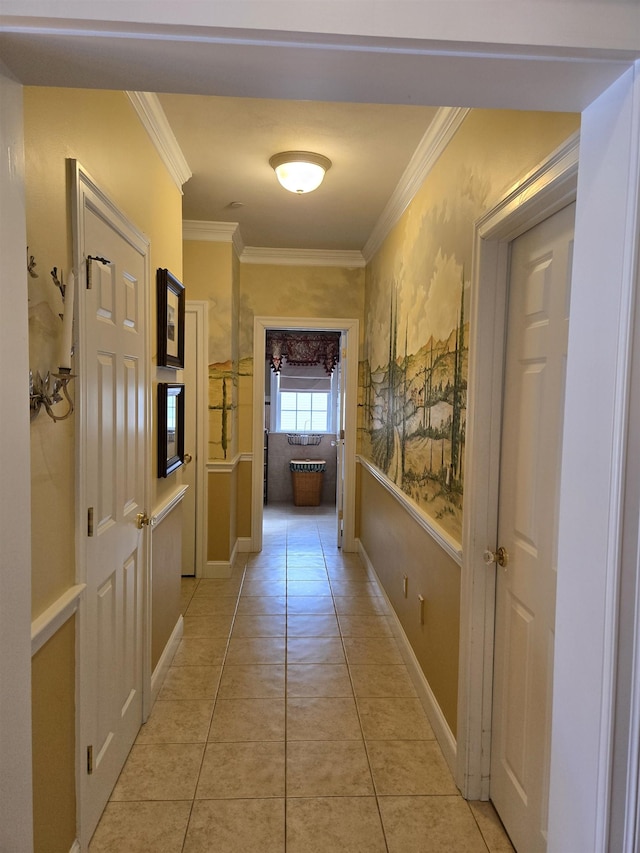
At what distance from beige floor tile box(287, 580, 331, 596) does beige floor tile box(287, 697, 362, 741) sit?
1.42m

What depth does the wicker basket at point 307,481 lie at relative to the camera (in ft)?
23.5

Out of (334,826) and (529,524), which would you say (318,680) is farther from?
(529,524)

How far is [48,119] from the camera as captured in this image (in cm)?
140

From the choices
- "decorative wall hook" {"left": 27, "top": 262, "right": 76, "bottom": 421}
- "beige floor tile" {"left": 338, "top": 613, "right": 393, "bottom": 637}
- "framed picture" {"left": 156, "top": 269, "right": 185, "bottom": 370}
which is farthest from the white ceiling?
"beige floor tile" {"left": 338, "top": 613, "right": 393, "bottom": 637}

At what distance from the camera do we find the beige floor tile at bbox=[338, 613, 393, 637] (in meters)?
3.41

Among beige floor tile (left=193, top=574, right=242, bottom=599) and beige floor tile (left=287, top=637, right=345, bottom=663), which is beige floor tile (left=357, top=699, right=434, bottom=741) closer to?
beige floor tile (left=287, top=637, right=345, bottom=663)

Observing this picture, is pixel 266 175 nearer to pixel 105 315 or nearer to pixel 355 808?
pixel 105 315

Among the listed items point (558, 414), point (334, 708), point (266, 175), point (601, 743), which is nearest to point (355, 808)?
point (334, 708)

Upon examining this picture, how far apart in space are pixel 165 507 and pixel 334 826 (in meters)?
1.51

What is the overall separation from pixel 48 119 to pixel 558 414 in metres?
1.52

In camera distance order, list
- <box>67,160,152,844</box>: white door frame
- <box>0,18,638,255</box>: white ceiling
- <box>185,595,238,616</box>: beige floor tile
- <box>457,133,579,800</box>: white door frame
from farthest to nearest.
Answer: <box>185,595,238,616</box>: beige floor tile
<box>457,133,579,800</box>: white door frame
<box>67,160,152,844</box>: white door frame
<box>0,18,638,255</box>: white ceiling

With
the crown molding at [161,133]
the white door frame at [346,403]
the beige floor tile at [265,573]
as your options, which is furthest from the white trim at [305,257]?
the beige floor tile at [265,573]

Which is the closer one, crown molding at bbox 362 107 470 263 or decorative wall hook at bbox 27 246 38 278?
decorative wall hook at bbox 27 246 38 278

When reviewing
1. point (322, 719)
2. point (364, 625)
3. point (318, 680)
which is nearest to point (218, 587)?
point (364, 625)
